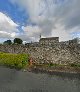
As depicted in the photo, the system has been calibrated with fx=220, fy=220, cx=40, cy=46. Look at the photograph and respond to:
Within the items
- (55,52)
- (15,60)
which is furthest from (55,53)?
(15,60)

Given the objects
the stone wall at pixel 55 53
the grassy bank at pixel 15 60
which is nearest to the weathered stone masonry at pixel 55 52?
the stone wall at pixel 55 53

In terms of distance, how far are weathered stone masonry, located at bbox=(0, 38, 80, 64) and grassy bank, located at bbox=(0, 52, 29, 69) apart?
5.10 ft

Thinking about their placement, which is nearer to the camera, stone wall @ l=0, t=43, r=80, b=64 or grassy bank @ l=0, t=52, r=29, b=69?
stone wall @ l=0, t=43, r=80, b=64

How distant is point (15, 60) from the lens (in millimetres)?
31516

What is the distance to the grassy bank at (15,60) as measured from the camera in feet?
102

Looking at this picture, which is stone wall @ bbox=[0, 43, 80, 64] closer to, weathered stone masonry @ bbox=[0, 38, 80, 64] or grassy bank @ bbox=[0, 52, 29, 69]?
weathered stone masonry @ bbox=[0, 38, 80, 64]

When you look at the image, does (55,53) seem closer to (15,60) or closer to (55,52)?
(55,52)

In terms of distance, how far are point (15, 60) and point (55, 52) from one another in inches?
232

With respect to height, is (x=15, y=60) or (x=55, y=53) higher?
(x=55, y=53)

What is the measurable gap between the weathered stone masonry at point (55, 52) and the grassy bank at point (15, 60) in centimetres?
155

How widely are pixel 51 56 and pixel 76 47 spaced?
3982mm

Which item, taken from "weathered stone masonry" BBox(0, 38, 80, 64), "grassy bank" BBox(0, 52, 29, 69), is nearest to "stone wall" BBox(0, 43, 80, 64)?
"weathered stone masonry" BBox(0, 38, 80, 64)

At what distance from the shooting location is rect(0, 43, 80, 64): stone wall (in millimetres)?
30562

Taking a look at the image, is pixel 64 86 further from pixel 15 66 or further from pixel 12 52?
pixel 12 52
